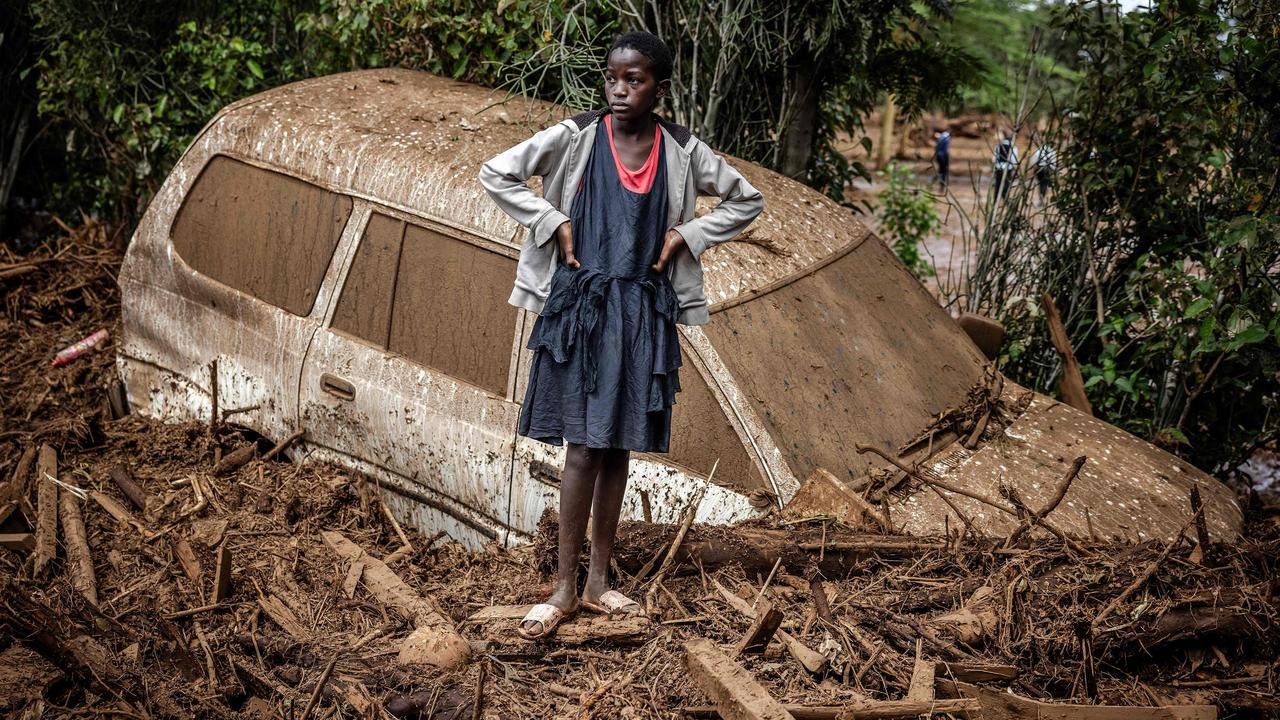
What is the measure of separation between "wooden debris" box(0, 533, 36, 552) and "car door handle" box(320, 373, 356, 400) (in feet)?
4.11

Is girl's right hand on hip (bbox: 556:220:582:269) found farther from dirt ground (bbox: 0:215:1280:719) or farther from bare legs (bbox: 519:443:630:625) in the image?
dirt ground (bbox: 0:215:1280:719)

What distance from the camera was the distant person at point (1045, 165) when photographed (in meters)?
6.32

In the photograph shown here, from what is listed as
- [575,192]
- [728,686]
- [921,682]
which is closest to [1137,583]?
[921,682]

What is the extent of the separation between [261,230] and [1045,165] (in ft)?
14.0

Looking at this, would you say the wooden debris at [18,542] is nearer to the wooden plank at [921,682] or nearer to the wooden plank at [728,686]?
the wooden plank at [728,686]

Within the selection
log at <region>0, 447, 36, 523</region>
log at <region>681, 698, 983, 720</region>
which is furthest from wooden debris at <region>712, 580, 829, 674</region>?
log at <region>0, 447, 36, 523</region>

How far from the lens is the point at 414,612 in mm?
3699

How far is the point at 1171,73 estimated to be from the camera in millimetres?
5645

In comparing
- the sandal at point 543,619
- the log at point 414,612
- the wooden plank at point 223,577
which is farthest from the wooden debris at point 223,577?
the sandal at point 543,619

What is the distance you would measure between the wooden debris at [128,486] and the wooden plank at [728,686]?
2.87 metres

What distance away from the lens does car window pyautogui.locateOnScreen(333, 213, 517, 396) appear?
432 centimetres

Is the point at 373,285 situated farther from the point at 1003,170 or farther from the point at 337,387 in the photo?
the point at 1003,170

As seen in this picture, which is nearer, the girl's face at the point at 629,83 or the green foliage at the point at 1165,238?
the girl's face at the point at 629,83

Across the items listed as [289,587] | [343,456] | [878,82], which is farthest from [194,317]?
[878,82]
